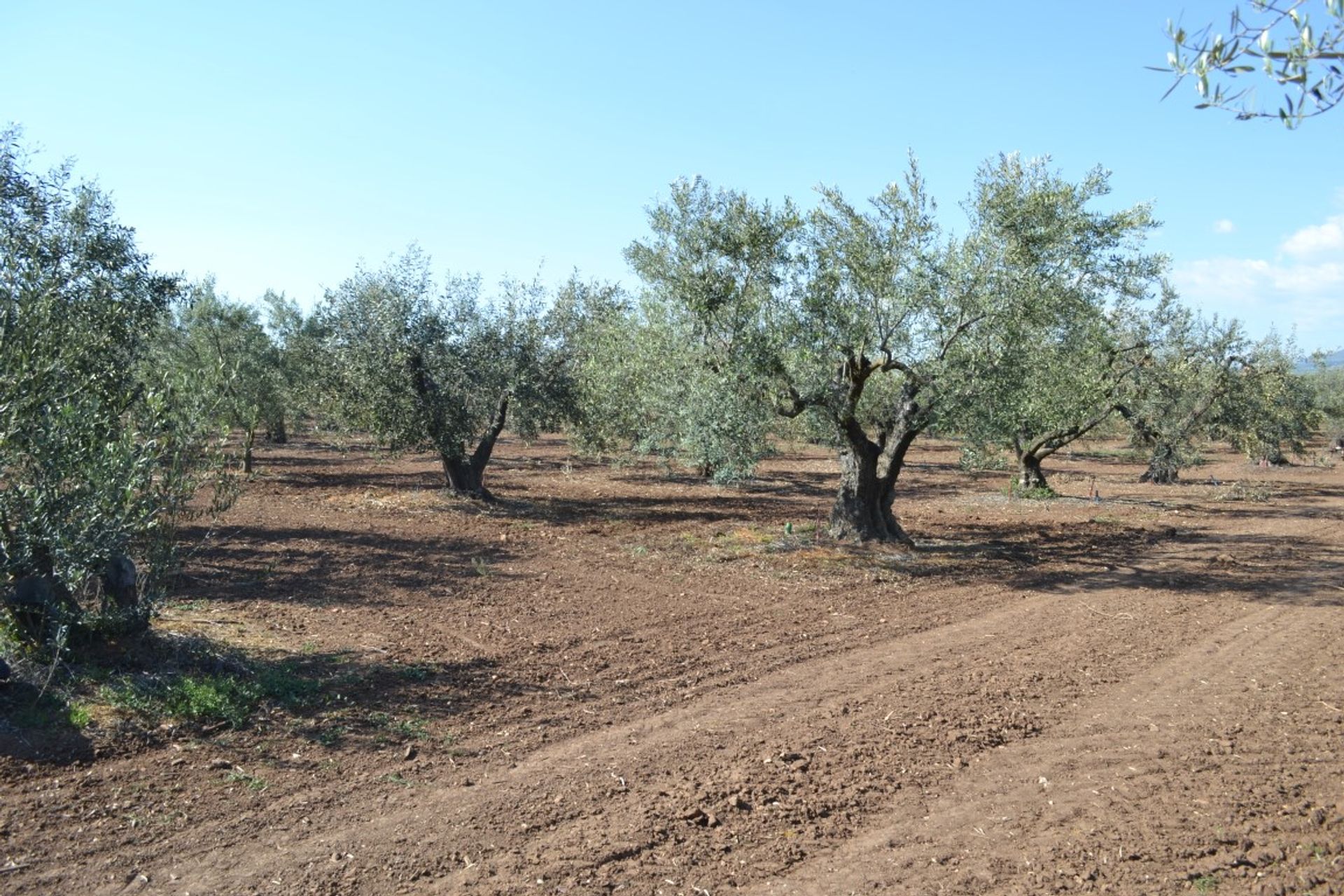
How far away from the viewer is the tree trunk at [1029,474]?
2764cm

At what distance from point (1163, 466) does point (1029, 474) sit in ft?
24.4

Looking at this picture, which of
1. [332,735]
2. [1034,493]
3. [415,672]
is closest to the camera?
[332,735]

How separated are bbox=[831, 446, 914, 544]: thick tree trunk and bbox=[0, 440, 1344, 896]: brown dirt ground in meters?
0.91

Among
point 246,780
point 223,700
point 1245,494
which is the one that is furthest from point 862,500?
point 1245,494

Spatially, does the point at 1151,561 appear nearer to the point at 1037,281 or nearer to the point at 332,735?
the point at 1037,281

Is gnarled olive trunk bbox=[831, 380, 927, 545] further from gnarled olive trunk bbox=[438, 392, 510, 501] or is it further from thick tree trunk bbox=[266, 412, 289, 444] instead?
thick tree trunk bbox=[266, 412, 289, 444]

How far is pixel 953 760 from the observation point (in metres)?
6.84

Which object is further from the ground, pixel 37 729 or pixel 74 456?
pixel 74 456

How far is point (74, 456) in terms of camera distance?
6.79 meters

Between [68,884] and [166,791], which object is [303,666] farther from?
[68,884]

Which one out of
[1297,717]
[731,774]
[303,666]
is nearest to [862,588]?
[1297,717]

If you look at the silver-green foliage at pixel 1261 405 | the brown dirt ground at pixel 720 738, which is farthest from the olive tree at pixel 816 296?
the silver-green foliage at pixel 1261 405

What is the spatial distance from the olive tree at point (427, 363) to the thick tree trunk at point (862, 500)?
7977mm

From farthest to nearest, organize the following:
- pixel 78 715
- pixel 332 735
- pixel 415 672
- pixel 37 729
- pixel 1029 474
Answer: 1. pixel 1029 474
2. pixel 415 672
3. pixel 332 735
4. pixel 78 715
5. pixel 37 729
